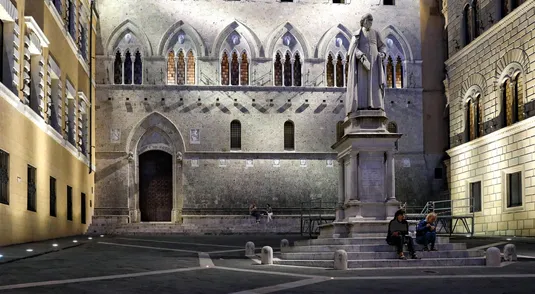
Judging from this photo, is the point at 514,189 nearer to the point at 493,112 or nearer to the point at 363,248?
the point at 493,112

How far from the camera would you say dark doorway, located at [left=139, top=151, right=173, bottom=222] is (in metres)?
42.6

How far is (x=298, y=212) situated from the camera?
42.8 meters

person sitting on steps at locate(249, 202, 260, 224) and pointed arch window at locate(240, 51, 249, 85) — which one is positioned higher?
pointed arch window at locate(240, 51, 249, 85)

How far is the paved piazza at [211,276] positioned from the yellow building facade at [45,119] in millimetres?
2840

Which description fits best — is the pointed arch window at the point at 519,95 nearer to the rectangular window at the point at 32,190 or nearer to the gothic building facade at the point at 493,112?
the gothic building facade at the point at 493,112

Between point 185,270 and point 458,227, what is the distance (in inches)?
892

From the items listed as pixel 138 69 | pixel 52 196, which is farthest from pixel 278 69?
pixel 52 196

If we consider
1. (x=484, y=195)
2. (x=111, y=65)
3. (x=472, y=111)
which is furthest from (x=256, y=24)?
(x=484, y=195)

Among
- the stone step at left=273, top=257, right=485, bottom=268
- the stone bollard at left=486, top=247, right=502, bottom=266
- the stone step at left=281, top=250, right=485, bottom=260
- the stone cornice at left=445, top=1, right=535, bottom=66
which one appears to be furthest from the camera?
the stone cornice at left=445, top=1, right=535, bottom=66

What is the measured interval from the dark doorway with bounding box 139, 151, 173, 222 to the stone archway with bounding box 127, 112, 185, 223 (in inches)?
3.8

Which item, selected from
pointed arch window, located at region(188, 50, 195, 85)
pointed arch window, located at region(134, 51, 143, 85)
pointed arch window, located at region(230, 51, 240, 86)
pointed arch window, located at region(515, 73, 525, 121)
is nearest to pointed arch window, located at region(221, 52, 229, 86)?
pointed arch window, located at region(230, 51, 240, 86)

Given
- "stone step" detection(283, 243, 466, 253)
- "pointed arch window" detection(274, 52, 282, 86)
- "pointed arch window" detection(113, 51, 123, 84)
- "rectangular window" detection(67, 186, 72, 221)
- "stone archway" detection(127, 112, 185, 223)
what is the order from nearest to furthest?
"stone step" detection(283, 243, 466, 253), "rectangular window" detection(67, 186, 72, 221), "stone archway" detection(127, 112, 185, 223), "pointed arch window" detection(113, 51, 123, 84), "pointed arch window" detection(274, 52, 282, 86)

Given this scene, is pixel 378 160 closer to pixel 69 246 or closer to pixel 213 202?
pixel 69 246

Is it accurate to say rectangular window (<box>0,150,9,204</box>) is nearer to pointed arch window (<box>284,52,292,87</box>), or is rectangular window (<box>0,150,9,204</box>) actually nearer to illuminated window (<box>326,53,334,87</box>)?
pointed arch window (<box>284,52,292,87</box>)
